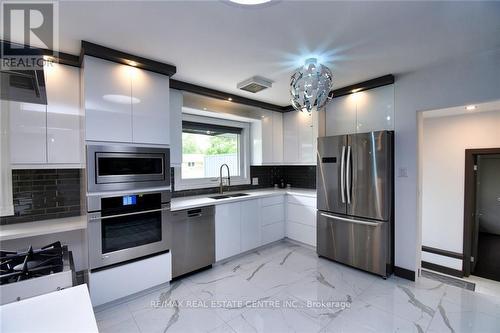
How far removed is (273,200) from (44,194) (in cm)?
284

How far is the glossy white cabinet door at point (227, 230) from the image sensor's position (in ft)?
9.93

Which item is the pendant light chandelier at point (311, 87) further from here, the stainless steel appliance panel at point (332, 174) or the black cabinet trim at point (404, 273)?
the black cabinet trim at point (404, 273)

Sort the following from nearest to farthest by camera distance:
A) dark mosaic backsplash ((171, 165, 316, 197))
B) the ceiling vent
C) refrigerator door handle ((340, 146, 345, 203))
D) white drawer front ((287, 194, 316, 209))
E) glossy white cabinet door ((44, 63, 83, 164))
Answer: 1. glossy white cabinet door ((44, 63, 83, 164))
2. the ceiling vent
3. refrigerator door handle ((340, 146, 345, 203))
4. white drawer front ((287, 194, 316, 209))
5. dark mosaic backsplash ((171, 165, 316, 197))

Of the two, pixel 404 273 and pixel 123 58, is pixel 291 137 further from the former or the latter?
pixel 123 58

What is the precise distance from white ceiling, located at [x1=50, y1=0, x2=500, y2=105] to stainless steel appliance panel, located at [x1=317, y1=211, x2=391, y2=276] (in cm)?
186

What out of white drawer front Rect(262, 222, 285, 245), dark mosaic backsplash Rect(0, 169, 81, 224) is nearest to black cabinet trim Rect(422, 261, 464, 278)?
white drawer front Rect(262, 222, 285, 245)

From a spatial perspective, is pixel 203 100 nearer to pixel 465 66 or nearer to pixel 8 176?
pixel 8 176

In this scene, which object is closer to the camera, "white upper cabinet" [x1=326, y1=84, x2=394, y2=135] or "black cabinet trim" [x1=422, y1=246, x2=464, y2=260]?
"white upper cabinet" [x1=326, y1=84, x2=394, y2=135]

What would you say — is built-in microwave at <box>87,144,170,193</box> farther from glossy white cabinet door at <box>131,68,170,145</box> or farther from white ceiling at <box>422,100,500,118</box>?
white ceiling at <box>422,100,500,118</box>

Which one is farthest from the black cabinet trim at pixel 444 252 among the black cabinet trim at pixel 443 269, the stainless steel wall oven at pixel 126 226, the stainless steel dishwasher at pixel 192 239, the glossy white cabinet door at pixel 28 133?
the glossy white cabinet door at pixel 28 133

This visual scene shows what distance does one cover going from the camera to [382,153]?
266 cm

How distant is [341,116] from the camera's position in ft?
10.7

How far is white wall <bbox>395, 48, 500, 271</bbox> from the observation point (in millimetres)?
2295

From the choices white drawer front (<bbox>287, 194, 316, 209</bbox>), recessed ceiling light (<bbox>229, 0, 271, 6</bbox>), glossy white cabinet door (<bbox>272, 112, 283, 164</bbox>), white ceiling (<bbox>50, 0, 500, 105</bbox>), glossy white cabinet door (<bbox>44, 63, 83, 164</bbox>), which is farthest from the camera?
glossy white cabinet door (<bbox>272, 112, 283, 164</bbox>)
